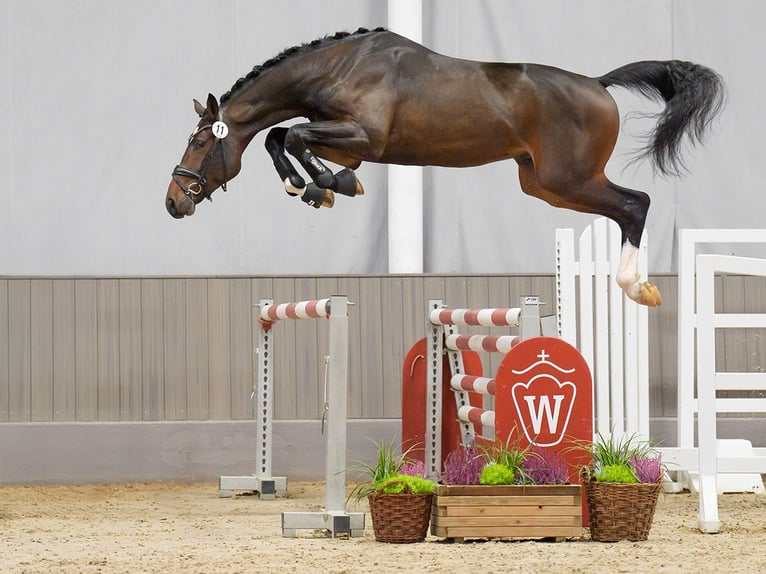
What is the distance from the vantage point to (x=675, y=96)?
10.9ft

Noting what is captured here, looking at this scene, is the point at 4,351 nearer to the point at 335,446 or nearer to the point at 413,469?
the point at 335,446

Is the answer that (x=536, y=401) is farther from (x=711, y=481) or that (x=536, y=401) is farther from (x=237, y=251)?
(x=237, y=251)

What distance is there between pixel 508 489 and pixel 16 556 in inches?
65.3

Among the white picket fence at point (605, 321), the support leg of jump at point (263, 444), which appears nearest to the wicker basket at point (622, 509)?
the white picket fence at point (605, 321)

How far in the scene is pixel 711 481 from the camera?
4.06m

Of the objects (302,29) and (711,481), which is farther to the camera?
(302,29)

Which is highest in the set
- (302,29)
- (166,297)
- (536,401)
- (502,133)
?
(302,29)

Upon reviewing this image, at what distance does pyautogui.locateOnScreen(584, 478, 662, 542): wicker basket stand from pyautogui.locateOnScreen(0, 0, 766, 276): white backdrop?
254cm

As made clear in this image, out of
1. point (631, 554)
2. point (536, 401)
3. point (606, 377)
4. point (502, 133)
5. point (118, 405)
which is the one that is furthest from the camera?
point (118, 405)

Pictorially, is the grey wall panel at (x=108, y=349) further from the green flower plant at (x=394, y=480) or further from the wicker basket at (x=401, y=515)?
the wicker basket at (x=401, y=515)

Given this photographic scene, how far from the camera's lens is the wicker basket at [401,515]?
3771 millimetres

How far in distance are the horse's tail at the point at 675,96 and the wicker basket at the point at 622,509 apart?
1131 millimetres

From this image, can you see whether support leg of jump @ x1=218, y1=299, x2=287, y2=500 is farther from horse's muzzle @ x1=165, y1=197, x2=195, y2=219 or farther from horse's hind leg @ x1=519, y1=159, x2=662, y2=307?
horse's hind leg @ x1=519, y1=159, x2=662, y2=307

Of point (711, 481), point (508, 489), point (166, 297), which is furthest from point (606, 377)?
point (166, 297)
